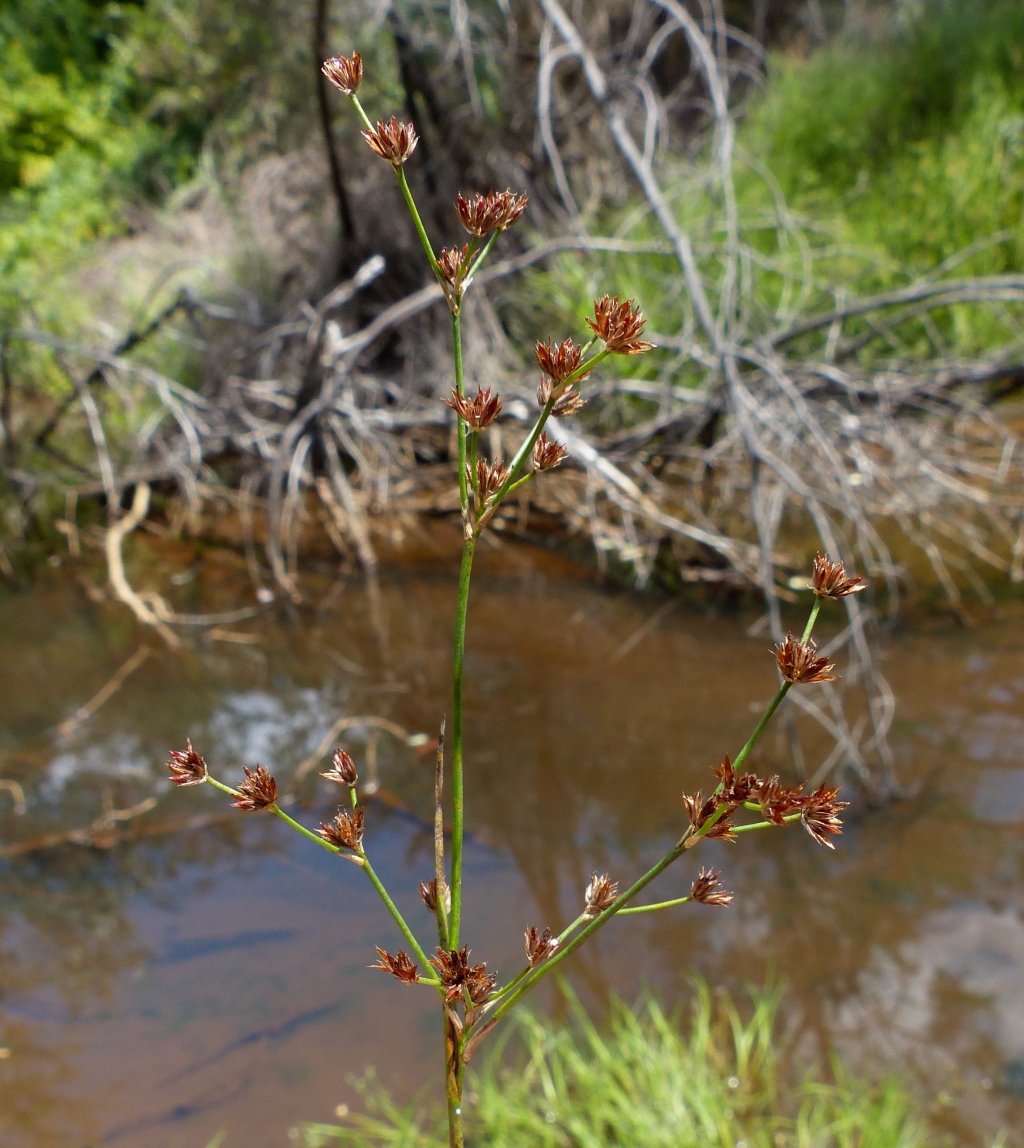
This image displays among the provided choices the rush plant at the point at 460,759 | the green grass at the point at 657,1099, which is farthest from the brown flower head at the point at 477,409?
the green grass at the point at 657,1099

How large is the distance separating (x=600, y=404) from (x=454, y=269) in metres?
4.04

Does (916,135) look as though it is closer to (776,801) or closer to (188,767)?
(776,801)

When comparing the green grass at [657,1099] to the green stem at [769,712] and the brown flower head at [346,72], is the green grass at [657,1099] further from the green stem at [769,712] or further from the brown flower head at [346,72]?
the brown flower head at [346,72]

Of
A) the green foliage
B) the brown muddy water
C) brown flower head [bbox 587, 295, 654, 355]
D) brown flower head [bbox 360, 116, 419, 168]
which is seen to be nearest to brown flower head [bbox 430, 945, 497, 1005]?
brown flower head [bbox 587, 295, 654, 355]

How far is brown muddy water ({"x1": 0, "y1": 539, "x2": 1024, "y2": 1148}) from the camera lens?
2.11 meters

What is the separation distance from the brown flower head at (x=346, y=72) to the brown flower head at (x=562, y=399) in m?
0.22

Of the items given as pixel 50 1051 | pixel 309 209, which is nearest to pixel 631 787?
pixel 50 1051

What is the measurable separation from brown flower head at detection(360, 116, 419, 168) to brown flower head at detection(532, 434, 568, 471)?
→ 19 cm

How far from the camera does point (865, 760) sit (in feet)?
9.39

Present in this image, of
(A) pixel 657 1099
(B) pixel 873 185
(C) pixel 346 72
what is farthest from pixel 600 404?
(C) pixel 346 72

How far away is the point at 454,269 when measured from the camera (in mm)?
557

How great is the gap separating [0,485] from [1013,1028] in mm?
5278

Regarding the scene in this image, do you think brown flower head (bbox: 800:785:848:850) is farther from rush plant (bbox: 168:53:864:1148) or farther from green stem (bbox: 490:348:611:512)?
green stem (bbox: 490:348:611:512)

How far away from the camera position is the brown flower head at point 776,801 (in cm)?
54
